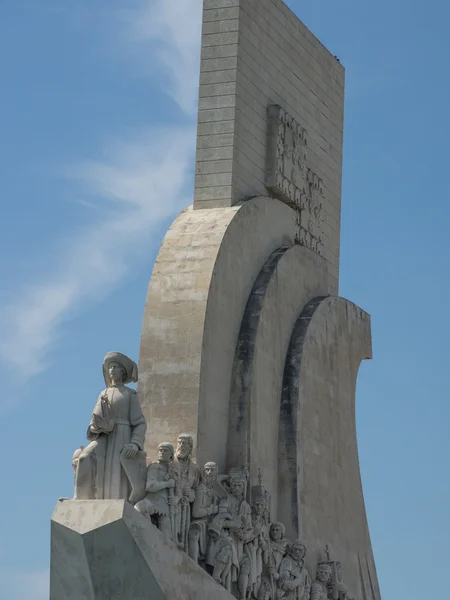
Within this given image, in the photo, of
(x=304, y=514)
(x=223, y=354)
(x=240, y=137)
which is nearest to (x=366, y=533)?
(x=304, y=514)

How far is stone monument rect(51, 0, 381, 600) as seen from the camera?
565 inches

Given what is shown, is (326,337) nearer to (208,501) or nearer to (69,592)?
(208,501)

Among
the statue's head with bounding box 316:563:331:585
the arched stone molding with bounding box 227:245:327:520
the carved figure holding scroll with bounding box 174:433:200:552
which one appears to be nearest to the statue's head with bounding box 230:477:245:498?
the arched stone molding with bounding box 227:245:327:520

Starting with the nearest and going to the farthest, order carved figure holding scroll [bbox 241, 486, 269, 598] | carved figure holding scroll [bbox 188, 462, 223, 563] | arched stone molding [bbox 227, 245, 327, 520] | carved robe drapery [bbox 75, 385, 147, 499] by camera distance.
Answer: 1. carved robe drapery [bbox 75, 385, 147, 499]
2. carved figure holding scroll [bbox 188, 462, 223, 563]
3. carved figure holding scroll [bbox 241, 486, 269, 598]
4. arched stone molding [bbox 227, 245, 327, 520]

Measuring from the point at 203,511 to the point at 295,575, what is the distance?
1.78 m

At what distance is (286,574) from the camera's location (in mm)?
16297

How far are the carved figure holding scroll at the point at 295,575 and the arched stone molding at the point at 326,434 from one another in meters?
0.40

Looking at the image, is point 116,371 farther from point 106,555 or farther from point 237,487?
point 237,487

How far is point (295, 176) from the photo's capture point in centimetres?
1875

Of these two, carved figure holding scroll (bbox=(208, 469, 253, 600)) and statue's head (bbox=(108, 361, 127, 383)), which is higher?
statue's head (bbox=(108, 361, 127, 383))

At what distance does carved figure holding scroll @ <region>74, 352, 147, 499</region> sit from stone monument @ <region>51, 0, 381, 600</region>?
15mm

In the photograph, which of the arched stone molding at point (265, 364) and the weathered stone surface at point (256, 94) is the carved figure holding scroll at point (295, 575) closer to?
the arched stone molding at point (265, 364)

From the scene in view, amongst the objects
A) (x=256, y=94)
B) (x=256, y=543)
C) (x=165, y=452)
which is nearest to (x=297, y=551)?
(x=256, y=543)

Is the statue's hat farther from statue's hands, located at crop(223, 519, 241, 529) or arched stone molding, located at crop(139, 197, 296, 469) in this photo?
statue's hands, located at crop(223, 519, 241, 529)
